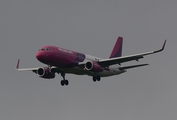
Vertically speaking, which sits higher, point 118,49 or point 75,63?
point 118,49

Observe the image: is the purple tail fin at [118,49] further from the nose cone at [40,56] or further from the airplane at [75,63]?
the nose cone at [40,56]

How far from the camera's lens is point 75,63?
274 ft

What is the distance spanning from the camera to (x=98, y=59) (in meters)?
89.6

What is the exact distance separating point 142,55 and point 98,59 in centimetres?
1061

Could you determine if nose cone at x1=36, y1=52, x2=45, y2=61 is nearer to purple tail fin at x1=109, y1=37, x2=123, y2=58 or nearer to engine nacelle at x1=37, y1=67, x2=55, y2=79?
engine nacelle at x1=37, y1=67, x2=55, y2=79

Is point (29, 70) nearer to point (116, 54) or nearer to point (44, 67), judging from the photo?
point (44, 67)

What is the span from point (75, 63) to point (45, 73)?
6.15 metres

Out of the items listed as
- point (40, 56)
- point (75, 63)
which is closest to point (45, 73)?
point (75, 63)

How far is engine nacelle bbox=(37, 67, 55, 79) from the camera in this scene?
86750mm

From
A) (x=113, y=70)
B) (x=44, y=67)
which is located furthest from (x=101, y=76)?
(x=44, y=67)

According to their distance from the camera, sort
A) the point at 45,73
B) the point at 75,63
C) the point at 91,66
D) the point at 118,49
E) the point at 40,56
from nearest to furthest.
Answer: the point at 40,56
the point at 91,66
the point at 75,63
the point at 45,73
the point at 118,49

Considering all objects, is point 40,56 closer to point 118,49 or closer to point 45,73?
point 45,73

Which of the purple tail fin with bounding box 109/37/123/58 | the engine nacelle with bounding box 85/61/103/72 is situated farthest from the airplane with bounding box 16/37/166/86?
the purple tail fin with bounding box 109/37/123/58

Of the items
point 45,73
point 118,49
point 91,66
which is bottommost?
point 45,73
